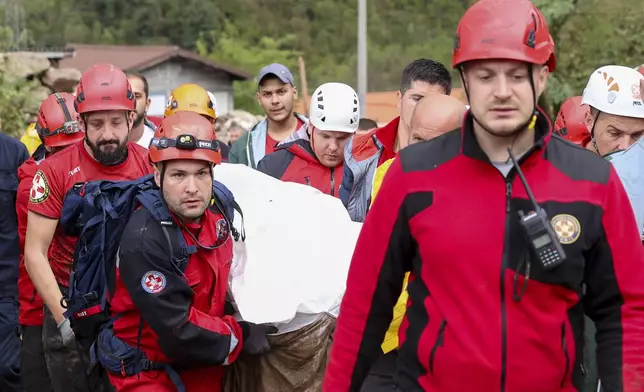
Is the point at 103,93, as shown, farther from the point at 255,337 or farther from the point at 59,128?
the point at 255,337

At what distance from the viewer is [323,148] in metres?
7.31

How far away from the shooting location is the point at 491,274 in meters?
3.43

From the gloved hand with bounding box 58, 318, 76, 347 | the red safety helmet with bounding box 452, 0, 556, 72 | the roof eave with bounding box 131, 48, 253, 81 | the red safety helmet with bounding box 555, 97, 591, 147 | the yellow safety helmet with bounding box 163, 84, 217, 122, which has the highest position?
the red safety helmet with bounding box 452, 0, 556, 72

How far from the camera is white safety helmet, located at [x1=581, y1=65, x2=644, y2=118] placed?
6.36 m

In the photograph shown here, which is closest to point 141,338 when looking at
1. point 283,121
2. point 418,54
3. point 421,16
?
point 283,121

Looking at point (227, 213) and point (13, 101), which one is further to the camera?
point (13, 101)

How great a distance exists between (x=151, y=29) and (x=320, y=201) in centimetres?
9359

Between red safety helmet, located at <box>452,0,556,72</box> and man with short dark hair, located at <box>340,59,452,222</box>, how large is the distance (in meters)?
2.39

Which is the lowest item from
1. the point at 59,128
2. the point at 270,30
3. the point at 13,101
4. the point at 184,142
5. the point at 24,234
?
the point at 270,30

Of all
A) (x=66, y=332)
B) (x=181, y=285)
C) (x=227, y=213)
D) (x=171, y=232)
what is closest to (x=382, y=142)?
(x=227, y=213)

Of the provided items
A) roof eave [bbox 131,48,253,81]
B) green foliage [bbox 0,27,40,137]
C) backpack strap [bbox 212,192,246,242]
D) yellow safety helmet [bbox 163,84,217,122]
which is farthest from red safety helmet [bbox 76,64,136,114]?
roof eave [bbox 131,48,253,81]

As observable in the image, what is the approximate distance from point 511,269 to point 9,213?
5.37 metres

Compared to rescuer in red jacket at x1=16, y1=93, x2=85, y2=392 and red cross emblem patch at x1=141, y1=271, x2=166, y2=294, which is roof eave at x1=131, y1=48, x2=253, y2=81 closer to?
rescuer in red jacket at x1=16, y1=93, x2=85, y2=392

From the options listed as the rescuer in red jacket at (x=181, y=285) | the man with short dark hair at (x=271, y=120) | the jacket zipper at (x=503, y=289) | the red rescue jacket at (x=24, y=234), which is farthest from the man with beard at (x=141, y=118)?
the jacket zipper at (x=503, y=289)
